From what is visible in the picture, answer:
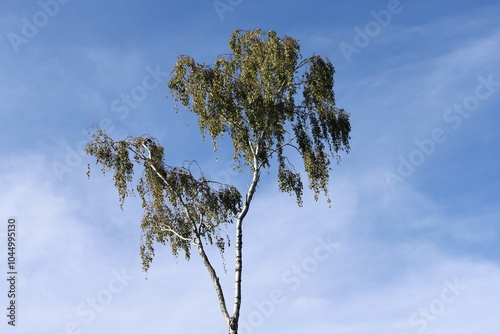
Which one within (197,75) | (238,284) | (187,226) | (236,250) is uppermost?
(197,75)

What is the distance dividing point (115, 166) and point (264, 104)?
19.7 ft

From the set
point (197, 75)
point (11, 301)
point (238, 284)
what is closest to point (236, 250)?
point (238, 284)

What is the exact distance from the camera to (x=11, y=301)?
20.4 meters

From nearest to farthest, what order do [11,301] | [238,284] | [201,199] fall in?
[238,284]
[11,301]
[201,199]

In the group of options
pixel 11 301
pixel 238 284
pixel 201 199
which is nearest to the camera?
pixel 238 284

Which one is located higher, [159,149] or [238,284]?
[159,149]

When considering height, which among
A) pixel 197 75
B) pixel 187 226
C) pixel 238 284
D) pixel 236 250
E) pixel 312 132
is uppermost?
pixel 197 75

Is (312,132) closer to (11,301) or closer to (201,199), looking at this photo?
(201,199)

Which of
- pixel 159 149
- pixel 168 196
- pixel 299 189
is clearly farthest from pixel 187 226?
pixel 299 189

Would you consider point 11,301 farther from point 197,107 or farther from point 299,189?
point 299,189

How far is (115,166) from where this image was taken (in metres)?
21.0

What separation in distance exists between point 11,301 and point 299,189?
37.2 ft

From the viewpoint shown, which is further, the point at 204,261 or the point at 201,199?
the point at 201,199

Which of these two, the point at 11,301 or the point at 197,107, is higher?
the point at 197,107
